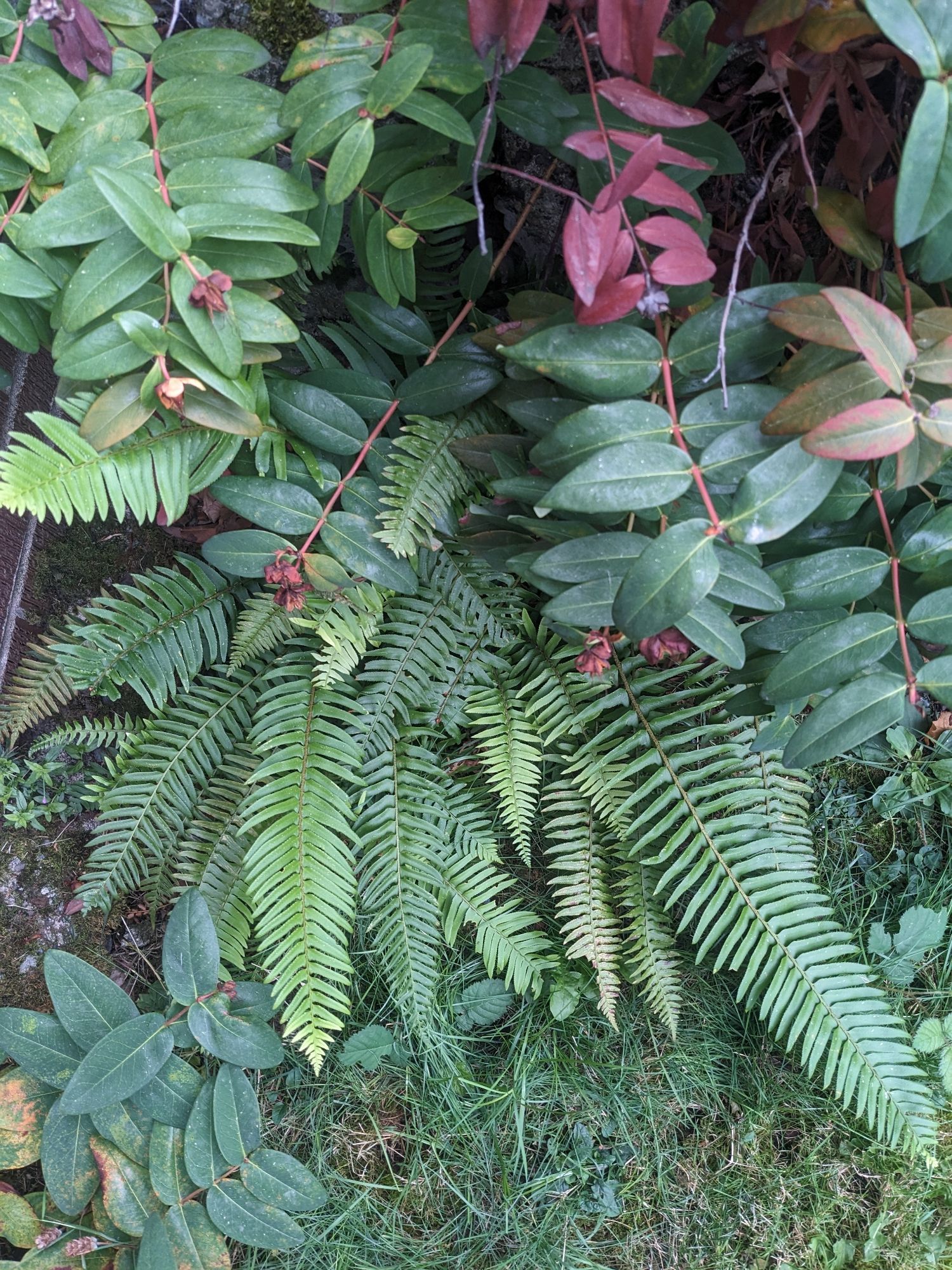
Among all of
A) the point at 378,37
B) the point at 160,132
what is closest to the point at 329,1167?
the point at 160,132

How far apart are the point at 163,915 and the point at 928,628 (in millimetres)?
2248

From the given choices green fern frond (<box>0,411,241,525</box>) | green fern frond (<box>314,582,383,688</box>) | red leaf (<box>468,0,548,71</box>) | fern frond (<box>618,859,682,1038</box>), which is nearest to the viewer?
red leaf (<box>468,0,548,71</box>)

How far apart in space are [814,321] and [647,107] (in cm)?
40

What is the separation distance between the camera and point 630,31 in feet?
3.87

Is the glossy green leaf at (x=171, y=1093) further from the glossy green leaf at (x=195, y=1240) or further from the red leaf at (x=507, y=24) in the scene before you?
the red leaf at (x=507, y=24)

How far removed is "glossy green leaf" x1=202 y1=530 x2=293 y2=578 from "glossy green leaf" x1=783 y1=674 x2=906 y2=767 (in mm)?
1140

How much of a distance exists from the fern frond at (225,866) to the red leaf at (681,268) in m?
1.59

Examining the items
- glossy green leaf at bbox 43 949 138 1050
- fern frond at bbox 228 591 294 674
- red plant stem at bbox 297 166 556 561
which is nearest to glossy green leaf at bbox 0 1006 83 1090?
glossy green leaf at bbox 43 949 138 1050

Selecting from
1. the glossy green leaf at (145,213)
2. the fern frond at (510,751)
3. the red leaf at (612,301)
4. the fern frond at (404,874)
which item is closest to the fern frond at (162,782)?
the fern frond at (404,874)

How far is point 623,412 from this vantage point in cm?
132

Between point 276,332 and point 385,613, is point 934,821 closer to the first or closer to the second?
point 385,613

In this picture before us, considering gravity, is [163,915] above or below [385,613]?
below

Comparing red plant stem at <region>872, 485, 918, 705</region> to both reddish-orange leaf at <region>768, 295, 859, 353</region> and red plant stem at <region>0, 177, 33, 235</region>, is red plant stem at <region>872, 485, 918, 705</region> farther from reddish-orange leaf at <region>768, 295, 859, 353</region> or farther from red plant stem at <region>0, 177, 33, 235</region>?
red plant stem at <region>0, 177, 33, 235</region>

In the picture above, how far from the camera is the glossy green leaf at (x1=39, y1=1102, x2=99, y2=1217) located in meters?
2.10
